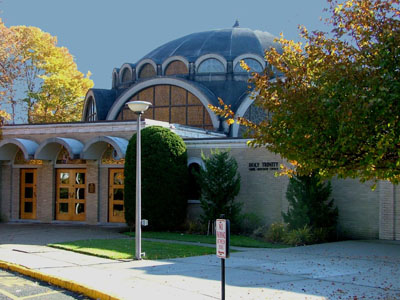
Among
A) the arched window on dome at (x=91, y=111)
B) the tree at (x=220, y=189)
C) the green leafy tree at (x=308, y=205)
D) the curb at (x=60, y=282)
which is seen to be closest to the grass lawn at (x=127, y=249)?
the curb at (x=60, y=282)

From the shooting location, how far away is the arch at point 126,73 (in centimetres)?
3438

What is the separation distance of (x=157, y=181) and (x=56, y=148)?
616cm

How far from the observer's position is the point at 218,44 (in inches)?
1352

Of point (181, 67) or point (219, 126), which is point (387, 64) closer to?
point (219, 126)

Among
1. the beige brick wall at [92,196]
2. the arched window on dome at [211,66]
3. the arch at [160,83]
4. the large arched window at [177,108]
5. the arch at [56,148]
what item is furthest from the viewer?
the arched window on dome at [211,66]

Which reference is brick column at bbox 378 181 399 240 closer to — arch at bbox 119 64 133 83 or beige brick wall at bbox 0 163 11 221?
beige brick wall at bbox 0 163 11 221

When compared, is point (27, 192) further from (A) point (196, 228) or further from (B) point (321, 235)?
(B) point (321, 235)

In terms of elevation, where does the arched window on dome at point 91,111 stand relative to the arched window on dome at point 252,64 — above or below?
below

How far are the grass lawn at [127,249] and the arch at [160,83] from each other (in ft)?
43.4

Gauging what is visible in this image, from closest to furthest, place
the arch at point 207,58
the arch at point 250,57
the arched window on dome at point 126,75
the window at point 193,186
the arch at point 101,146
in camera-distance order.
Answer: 1. the arch at point 101,146
2. the window at point 193,186
3. the arch at point 250,57
4. the arch at point 207,58
5. the arched window on dome at point 126,75

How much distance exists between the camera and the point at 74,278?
423 inches

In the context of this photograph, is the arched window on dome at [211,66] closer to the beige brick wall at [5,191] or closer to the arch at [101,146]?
the arch at [101,146]

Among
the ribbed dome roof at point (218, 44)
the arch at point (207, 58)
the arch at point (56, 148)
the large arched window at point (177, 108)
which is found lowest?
the arch at point (56, 148)

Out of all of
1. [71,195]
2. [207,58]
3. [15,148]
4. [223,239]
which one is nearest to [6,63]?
[15,148]
